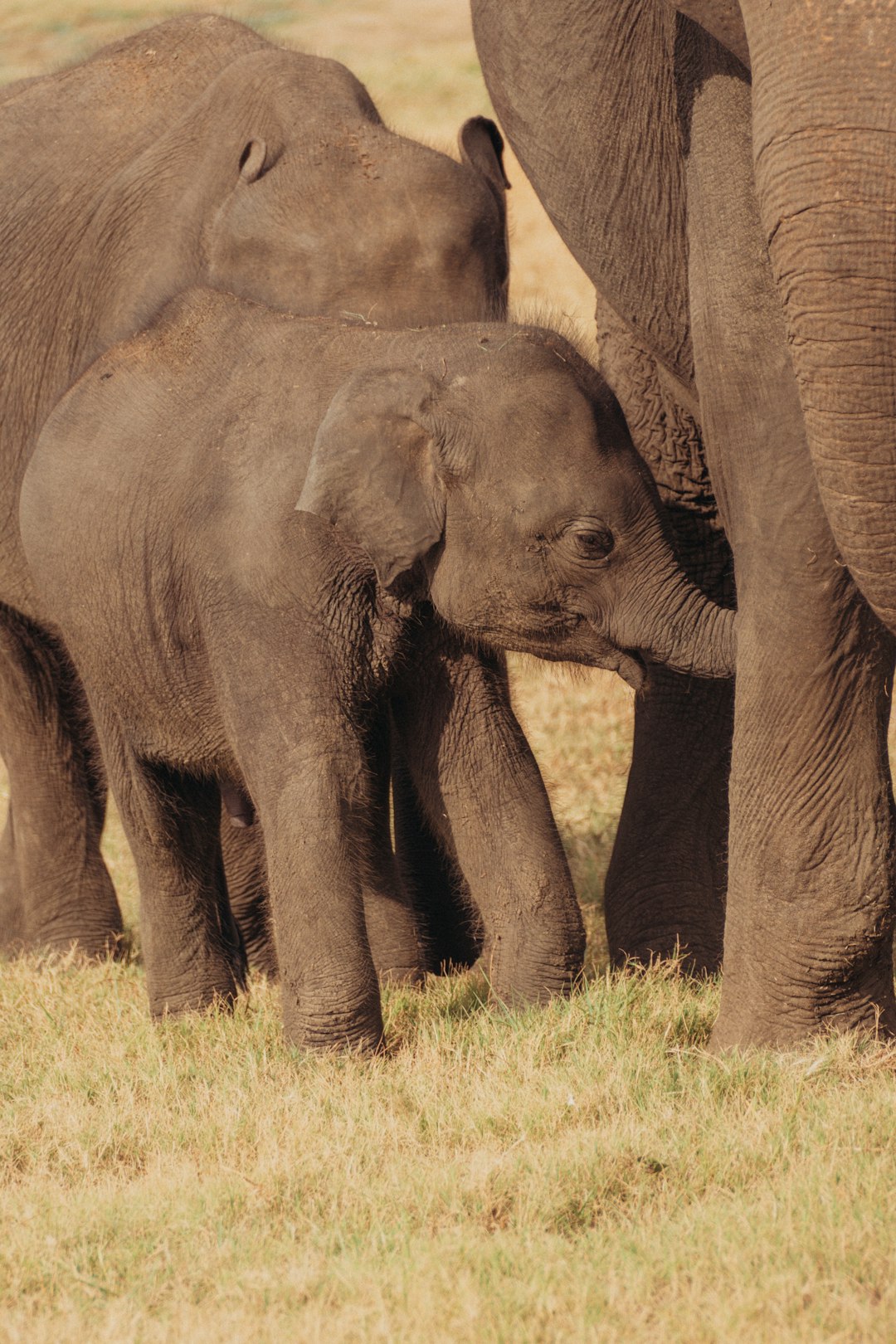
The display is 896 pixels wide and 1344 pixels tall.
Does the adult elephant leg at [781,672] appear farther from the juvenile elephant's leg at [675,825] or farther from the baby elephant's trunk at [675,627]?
the juvenile elephant's leg at [675,825]

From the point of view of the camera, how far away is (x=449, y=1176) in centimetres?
335

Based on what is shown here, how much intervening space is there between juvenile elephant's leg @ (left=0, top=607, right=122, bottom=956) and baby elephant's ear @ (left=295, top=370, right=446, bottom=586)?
2.08 m

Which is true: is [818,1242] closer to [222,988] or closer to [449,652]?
[449,652]

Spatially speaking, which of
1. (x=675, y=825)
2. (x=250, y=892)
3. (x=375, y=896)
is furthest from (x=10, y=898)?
(x=675, y=825)

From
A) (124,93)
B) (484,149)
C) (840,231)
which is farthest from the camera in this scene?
(124,93)

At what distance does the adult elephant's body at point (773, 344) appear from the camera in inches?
116

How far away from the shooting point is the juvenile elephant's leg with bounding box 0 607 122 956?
5797 millimetres

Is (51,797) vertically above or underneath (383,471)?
underneath

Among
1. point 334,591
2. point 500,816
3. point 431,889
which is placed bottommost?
point 431,889

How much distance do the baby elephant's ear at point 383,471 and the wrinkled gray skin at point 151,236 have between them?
0.80 meters

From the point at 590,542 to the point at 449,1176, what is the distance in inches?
47.4

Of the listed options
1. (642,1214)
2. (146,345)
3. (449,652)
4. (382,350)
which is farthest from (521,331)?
(642,1214)

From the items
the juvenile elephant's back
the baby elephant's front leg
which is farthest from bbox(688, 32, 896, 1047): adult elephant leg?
the juvenile elephant's back

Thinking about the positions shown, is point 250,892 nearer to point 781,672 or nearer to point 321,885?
point 321,885
